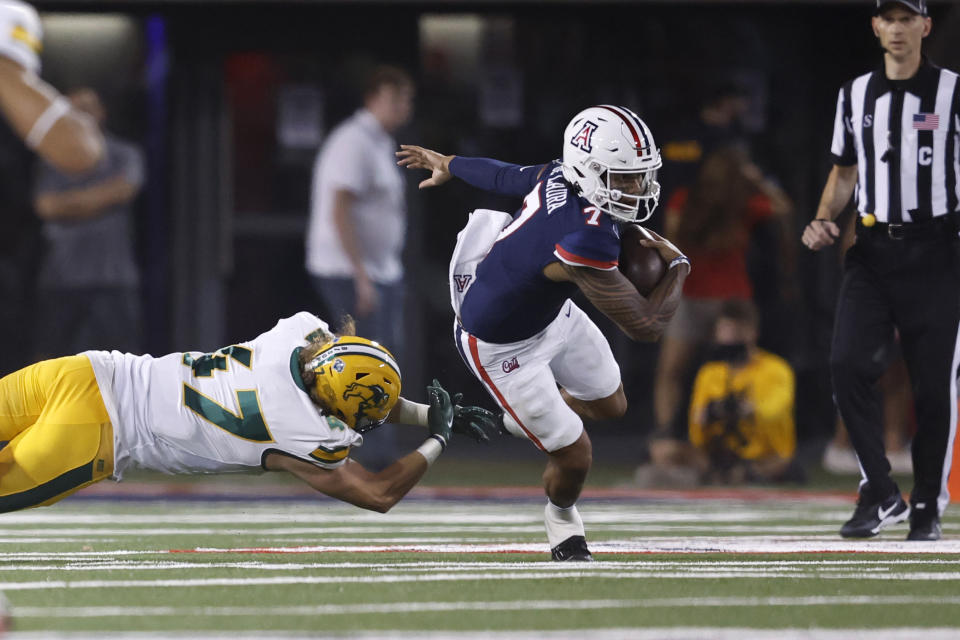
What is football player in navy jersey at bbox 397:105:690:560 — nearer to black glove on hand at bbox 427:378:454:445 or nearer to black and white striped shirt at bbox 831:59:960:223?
black glove on hand at bbox 427:378:454:445

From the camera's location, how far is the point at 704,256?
1119 cm

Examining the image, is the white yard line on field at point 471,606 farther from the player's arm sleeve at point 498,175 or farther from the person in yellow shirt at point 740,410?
the person in yellow shirt at point 740,410

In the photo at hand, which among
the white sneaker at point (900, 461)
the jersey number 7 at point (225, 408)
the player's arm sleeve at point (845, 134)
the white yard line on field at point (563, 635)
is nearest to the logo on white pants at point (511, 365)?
the jersey number 7 at point (225, 408)

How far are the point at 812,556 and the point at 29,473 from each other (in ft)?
8.50

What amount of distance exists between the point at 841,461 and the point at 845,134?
15.7ft

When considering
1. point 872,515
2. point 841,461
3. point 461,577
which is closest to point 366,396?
point 461,577

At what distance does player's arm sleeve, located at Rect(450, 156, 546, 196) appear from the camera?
652 centimetres

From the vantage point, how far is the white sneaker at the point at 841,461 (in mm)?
11695

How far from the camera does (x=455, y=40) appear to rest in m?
13.0

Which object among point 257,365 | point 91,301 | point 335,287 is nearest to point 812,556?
point 257,365

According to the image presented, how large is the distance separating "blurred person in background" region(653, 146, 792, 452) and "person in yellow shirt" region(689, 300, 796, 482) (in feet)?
1.36

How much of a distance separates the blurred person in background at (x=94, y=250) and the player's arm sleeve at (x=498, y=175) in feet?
19.3

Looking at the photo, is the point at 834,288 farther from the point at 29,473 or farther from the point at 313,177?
the point at 29,473

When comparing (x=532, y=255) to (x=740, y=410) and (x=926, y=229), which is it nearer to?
(x=926, y=229)
